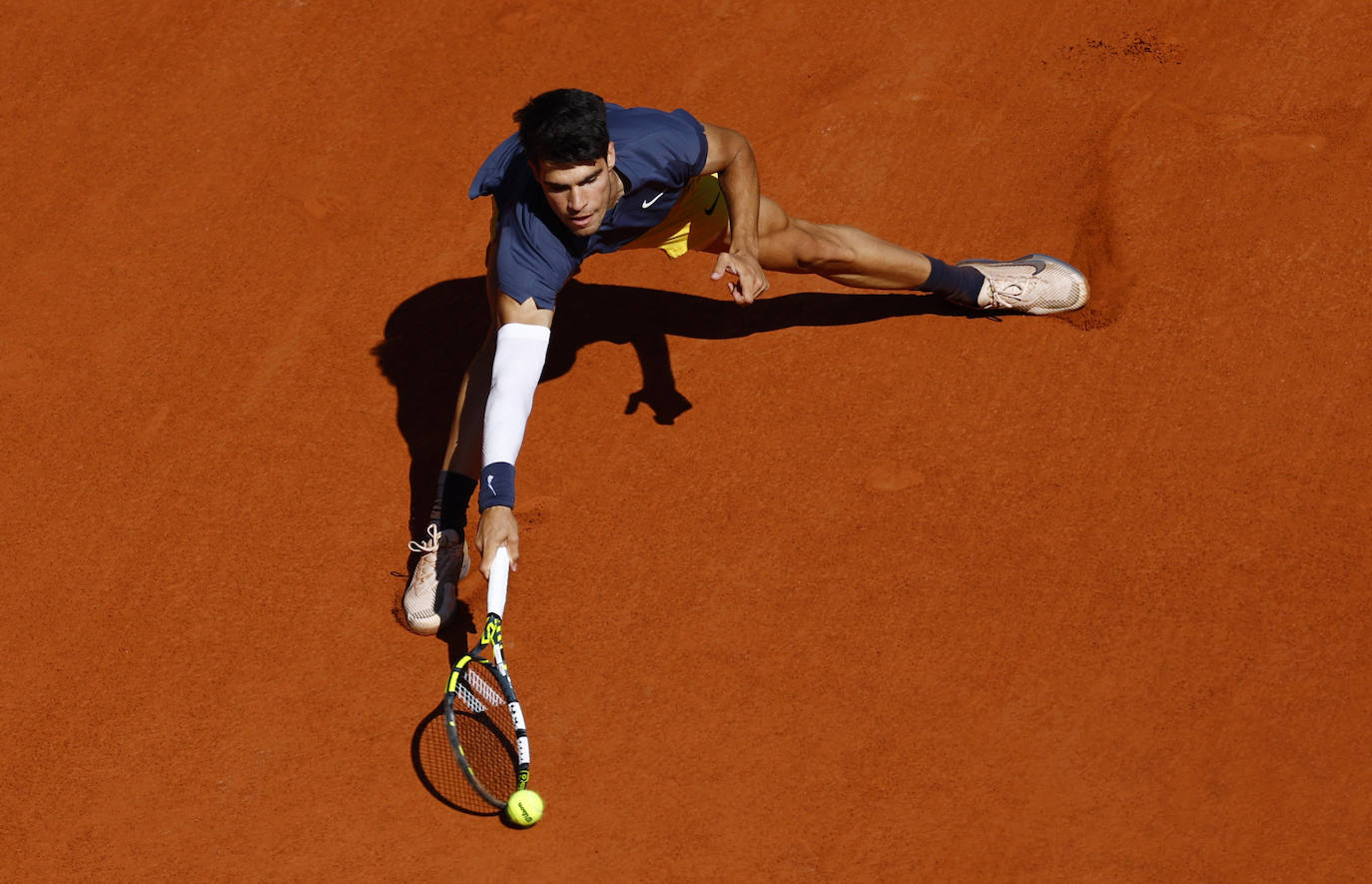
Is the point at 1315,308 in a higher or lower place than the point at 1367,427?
higher

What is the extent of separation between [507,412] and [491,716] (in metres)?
1.00

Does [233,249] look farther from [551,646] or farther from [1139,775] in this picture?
[1139,775]

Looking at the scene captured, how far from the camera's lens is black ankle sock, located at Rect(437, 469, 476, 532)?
181 inches

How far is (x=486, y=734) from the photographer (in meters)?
4.13

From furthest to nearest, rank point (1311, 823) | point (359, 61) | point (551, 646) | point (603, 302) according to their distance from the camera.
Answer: point (359, 61) < point (603, 302) < point (551, 646) < point (1311, 823)

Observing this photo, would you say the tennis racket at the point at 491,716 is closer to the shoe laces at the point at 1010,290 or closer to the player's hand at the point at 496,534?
the player's hand at the point at 496,534

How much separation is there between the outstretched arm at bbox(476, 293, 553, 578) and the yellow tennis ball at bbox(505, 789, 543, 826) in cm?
71

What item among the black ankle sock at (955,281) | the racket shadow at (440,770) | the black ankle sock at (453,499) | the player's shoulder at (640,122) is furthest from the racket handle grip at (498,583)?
the black ankle sock at (955,281)

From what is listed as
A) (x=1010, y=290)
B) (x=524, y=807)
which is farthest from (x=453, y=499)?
(x=1010, y=290)

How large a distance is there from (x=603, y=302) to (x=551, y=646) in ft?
5.57

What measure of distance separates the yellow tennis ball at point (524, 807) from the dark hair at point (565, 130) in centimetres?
196

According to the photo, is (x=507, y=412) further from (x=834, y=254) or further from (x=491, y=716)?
(x=834, y=254)

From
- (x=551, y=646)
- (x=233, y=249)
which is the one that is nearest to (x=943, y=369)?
(x=551, y=646)

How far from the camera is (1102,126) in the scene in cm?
583
